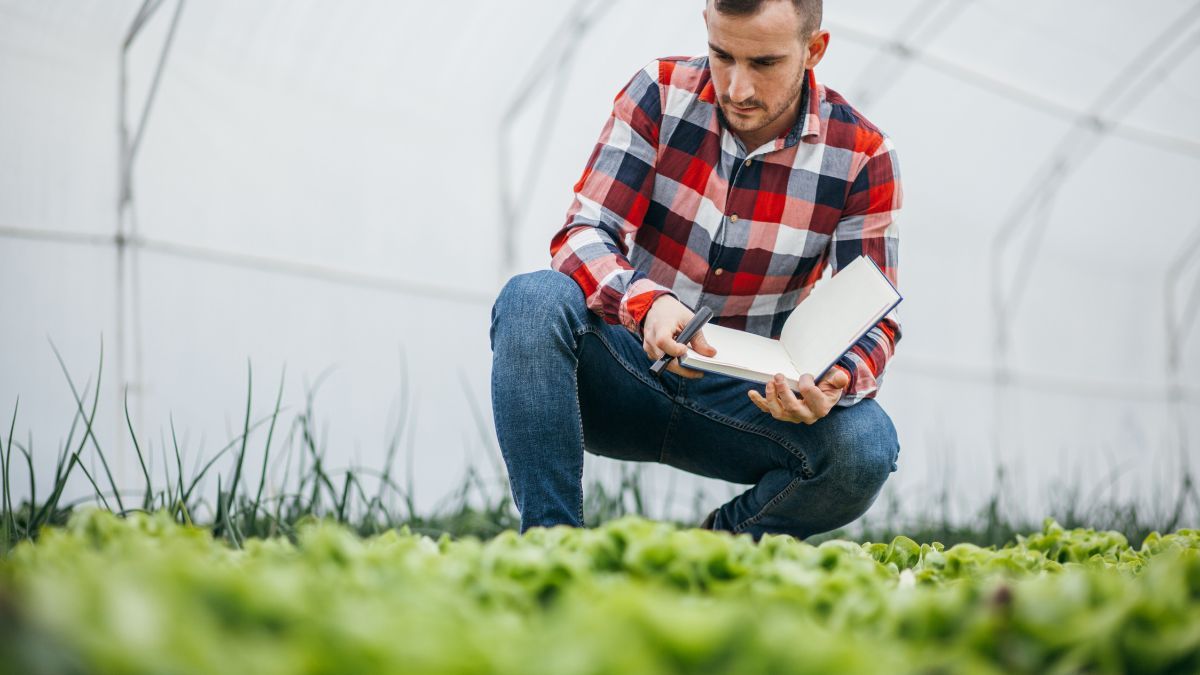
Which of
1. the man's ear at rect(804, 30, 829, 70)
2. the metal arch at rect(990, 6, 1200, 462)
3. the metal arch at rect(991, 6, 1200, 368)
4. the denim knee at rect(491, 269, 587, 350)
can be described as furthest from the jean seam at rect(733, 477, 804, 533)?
the metal arch at rect(991, 6, 1200, 368)

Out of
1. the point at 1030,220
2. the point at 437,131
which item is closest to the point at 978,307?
the point at 1030,220

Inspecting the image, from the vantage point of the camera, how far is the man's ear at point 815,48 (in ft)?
4.61

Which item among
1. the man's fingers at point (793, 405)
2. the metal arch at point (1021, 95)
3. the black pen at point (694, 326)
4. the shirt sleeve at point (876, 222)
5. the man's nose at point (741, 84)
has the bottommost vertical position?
the man's fingers at point (793, 405)

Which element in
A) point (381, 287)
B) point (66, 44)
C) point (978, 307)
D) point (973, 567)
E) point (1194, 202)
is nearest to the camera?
point (973, 567)

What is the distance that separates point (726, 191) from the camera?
143 centimetres

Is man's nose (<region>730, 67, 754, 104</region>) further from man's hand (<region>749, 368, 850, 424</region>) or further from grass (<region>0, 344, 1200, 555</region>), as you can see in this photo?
grass (<region>0, 344, 1200, 555</region>)

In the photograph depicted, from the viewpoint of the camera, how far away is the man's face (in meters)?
1.28

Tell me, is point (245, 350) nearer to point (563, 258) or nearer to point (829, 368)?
point (563, 258)

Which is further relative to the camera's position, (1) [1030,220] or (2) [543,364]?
(1) [1030,220]

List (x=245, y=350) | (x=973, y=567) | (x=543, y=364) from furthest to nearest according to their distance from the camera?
(x=245, y=350)
(x=543, y=364)
(x=973, y=567)

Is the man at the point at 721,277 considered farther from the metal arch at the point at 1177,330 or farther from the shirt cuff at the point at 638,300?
the metal arch at the point at 1177,330

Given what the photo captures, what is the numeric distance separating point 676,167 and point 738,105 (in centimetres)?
14

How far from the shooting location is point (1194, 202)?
5.48 m

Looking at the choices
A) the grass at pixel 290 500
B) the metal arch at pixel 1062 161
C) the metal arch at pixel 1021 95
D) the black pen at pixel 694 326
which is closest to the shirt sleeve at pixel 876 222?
the black pen at pixel 694 326
